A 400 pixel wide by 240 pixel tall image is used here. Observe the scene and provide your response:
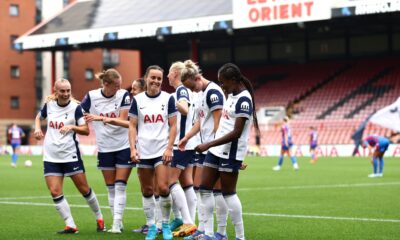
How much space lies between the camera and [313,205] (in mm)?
16844

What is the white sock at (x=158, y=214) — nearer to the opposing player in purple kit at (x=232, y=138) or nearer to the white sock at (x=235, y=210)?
the opposing player in purple kit at (x=232, y=138)

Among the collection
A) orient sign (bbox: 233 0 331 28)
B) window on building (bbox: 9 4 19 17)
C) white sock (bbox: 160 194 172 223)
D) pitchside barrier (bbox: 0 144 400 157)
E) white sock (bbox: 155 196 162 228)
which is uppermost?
window on building (bbox: 9 4 19 17)

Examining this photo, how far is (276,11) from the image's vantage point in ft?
153

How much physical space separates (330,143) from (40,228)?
3462 cm

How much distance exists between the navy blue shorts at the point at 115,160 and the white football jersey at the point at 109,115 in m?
0.06

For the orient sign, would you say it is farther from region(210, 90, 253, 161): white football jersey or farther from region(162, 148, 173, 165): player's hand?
region(210, 90, 253, 161): white football jersey

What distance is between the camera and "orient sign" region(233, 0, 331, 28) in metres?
45.1

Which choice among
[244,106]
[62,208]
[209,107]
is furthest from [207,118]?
[62,208]

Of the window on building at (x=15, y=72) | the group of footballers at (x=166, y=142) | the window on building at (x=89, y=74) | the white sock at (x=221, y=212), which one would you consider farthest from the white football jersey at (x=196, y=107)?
the window on building at (x=89, y=74)

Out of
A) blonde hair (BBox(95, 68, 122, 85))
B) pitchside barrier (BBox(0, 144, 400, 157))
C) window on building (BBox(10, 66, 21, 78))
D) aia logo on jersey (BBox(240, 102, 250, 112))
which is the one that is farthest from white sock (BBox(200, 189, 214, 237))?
window on building (BBox(10, 66, 21, 78))

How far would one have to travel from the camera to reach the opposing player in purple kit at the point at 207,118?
1086cm

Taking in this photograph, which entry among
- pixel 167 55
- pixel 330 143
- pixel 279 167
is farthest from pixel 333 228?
pixel 167 55

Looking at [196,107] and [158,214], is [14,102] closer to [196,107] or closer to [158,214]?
[158,214]

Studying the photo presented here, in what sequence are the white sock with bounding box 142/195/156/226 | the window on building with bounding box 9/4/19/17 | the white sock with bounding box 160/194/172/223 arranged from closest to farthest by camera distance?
the white sock with bounding box 160/194/172/223 → the white sock with bounding box 142/195/156/226 → the window on building with bounding box 9/4/19/17
